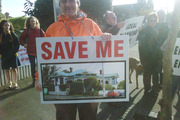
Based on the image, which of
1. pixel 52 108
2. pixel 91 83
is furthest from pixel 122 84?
pixel 52 108

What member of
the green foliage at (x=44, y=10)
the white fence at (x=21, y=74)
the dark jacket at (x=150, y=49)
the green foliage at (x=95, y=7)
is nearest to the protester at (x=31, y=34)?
the white fence at (x=21, y=74)

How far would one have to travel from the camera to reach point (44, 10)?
37.2 ft

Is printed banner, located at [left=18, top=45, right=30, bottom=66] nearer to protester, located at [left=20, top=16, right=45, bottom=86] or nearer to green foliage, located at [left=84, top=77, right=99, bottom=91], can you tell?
protester, located at [left=20, top=16, right=45, bottom=86]

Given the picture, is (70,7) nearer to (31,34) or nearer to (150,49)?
(150,49)

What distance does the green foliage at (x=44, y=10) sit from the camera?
36.6 ft

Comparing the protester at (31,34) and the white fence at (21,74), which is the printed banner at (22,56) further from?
the protester at (31,34)

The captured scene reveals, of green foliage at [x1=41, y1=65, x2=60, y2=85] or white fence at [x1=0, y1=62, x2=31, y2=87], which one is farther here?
white fence at [x1=0, y1=62, x2=31, y2=87]

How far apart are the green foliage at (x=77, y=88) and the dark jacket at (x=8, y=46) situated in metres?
3.24

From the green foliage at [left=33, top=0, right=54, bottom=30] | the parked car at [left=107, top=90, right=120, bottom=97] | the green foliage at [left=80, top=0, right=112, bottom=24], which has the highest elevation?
the green foliage at [left=80, top=0, right=112, bottom=24]

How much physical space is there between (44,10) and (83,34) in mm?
10588

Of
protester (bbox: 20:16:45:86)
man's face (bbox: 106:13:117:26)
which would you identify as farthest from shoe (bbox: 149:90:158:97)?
protester (bbox: 20:16:45:86)

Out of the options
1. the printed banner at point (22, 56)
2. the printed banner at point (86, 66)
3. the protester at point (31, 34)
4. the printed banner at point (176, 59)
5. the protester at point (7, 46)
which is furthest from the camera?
the printed banner at point (22, 56)

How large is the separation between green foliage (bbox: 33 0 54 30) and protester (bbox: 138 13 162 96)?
29.5 ft

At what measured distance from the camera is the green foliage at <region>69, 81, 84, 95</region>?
1.66m
